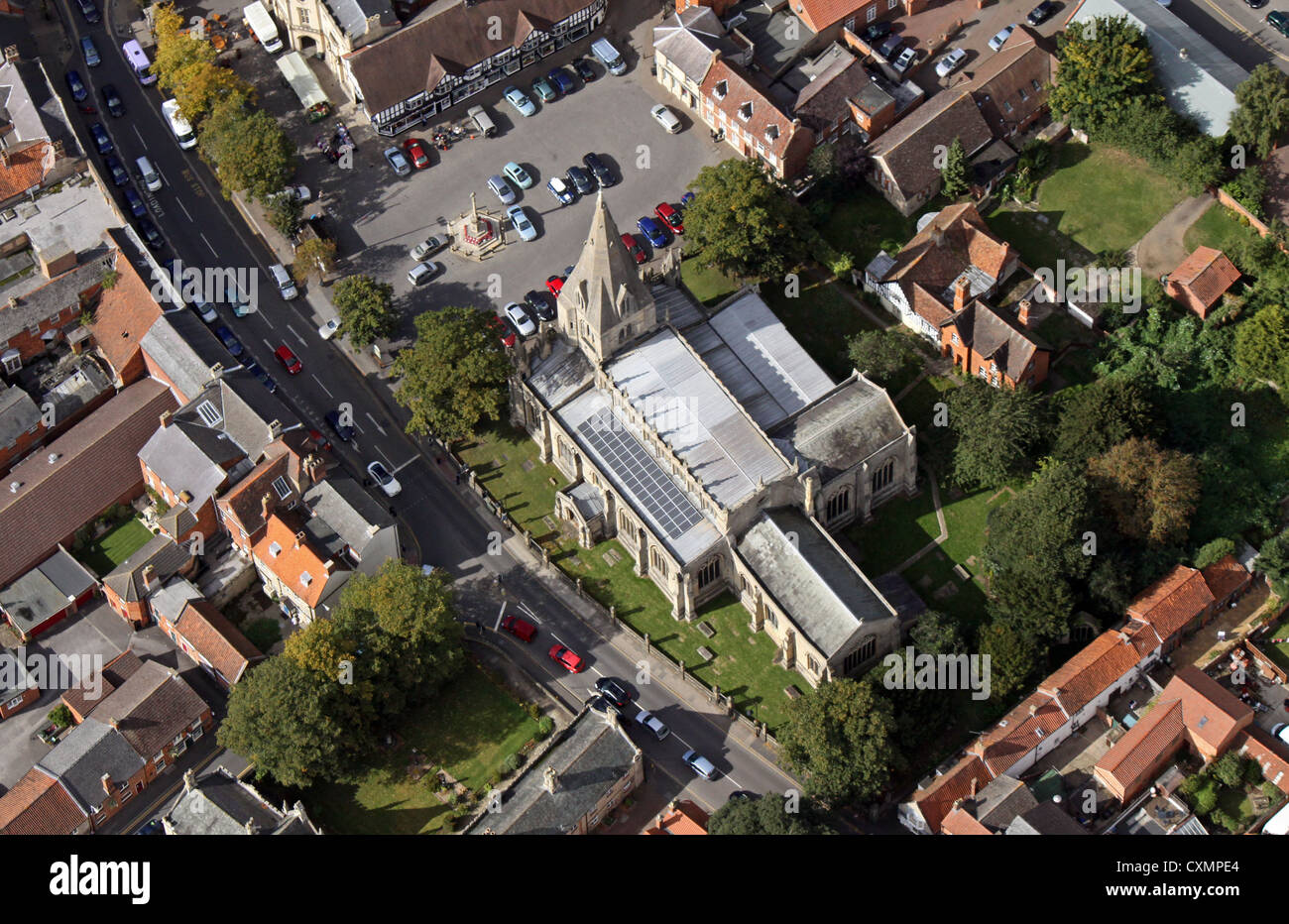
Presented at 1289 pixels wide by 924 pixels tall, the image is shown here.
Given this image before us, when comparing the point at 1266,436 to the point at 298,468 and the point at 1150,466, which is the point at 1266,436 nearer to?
the point at 1150,466

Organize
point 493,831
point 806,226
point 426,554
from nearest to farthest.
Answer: point 493,831, point 426,554, point 806,226

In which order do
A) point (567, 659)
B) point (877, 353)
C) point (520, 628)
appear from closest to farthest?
point (567, 659)
point (520, 628)
point (877, 353)

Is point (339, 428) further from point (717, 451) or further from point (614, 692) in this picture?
point (614, 692)

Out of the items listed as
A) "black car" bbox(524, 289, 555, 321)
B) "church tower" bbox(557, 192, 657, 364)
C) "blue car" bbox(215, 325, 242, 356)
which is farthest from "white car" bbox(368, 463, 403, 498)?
"black car" bbox(524, 289, 555, 321)

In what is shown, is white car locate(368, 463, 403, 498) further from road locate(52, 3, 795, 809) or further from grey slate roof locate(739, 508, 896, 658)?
grey slate roof locate(739, 508, 896, 658)

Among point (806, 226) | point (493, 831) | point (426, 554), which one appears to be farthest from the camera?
point (806, 226)

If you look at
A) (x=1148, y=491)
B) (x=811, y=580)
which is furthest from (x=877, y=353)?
(x=1148, y=491)

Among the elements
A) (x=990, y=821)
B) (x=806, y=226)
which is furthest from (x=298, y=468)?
(x=990, y=821)
